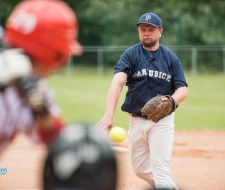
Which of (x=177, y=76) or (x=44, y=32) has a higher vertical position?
(x=44, y=32)

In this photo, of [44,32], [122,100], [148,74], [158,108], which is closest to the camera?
[44,32]

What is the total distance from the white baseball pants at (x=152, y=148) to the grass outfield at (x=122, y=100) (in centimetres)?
363

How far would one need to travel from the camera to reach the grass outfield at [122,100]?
13.8 metres

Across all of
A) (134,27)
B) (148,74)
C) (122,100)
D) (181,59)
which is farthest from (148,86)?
(134,27)

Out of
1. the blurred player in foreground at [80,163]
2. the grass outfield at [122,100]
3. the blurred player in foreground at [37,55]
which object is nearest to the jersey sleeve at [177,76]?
the blurred player in foreground at [37,55]

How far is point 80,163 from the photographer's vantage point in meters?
2.56

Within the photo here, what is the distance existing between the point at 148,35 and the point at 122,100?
1159 centimetres

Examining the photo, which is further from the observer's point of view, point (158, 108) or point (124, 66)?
point (124, 66)

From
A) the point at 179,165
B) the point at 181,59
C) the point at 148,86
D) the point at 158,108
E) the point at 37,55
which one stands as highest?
the point at 37,55

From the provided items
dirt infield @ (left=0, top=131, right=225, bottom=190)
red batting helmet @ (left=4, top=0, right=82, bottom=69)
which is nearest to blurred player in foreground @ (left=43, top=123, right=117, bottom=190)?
red batting helmet @ (left=4, top=0, right=82, bottom=69)

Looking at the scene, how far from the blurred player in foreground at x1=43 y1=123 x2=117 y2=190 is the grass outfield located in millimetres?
7169

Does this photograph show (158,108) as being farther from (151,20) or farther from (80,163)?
(80,163)

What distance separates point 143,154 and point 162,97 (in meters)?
0.67

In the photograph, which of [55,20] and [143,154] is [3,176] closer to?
[143,154]
